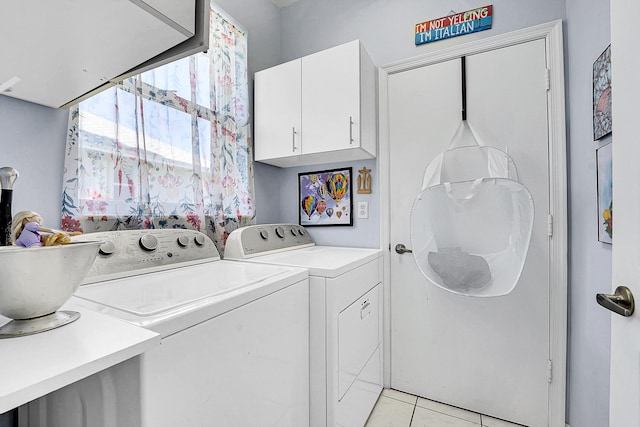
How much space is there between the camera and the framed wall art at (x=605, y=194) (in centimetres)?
114

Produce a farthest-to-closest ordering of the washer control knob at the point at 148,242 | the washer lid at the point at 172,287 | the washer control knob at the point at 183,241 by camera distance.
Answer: the washer control knob at the point at 183,241 < the washer control knob at the point at 148,242 < the washer lid at the point at 172,287

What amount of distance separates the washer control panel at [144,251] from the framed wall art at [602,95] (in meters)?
1.87

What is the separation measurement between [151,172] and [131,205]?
0.65 feet

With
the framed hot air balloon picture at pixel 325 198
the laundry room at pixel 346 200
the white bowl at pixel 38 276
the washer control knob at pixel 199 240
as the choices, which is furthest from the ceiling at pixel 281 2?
the white bowl at pixel 38 276

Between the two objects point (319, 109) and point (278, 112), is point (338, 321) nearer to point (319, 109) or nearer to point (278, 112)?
point (319, 109)

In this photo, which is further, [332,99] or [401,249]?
[401,249]

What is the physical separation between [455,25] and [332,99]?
95cm

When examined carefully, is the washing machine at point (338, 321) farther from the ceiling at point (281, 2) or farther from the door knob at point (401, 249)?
the ceiling at point (281, 2)

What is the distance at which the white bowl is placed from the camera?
56cm

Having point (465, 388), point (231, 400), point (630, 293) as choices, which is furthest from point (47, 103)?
point (465, 388)

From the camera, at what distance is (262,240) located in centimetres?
183

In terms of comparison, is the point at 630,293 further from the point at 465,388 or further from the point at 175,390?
the point at 465,388

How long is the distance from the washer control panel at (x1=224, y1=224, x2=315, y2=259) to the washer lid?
0.29 meters

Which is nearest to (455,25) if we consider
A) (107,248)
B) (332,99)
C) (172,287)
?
(332,99)
